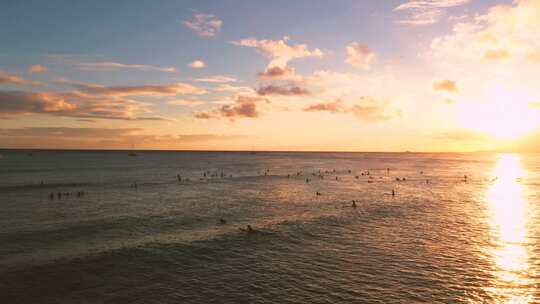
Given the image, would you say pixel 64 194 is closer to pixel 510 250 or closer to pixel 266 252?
pixel 266 252

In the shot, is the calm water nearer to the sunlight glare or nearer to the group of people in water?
the sunlight glare

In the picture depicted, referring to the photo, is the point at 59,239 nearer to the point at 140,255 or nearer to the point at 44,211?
the point at 140,255

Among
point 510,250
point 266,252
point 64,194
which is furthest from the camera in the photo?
point 64,194

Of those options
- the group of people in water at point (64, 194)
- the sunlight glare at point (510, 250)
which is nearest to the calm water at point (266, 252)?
the sunlight glare at point (510, 250)

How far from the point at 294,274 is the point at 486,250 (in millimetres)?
20031

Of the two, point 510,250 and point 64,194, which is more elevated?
point 64,194

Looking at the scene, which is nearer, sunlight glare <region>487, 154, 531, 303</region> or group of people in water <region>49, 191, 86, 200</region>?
sunlight glare <region>487, 154, 531, 303</region>

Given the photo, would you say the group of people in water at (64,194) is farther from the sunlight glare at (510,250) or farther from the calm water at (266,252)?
the sunlight glare at (510,250)

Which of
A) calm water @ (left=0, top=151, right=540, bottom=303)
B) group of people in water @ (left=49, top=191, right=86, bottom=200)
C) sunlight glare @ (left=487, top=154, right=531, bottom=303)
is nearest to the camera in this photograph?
calm water @ (left=0, top=151, right=540, bottom=303)

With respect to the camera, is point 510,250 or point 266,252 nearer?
point 266,252

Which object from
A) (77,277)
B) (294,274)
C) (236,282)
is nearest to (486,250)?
(294,274)

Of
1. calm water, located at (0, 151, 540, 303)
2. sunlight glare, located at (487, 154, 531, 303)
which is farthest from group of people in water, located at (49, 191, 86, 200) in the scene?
sunlight glare, located at (487, 154, 531, 303)

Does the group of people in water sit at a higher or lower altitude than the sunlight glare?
higher

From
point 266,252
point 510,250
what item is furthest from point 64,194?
point 510,250
